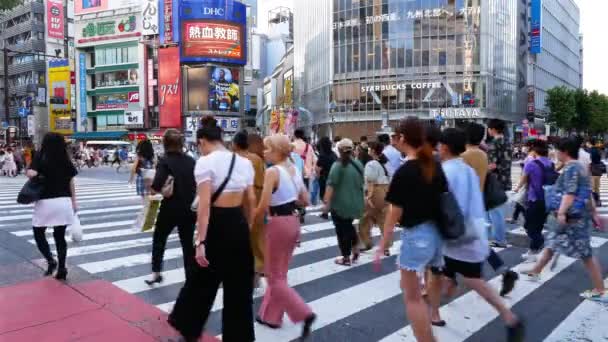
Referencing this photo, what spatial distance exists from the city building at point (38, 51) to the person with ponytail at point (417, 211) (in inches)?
2771

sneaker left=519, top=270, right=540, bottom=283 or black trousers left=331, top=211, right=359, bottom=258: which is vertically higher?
black trousers left=331, top=211, right=359, bottom=258

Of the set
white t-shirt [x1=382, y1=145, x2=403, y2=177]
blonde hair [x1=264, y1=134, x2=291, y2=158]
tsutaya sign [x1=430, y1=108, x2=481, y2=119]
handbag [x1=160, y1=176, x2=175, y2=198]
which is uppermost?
tsutaya sign [x1=430, y1=108, x2=481, y2=119]

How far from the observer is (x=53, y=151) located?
5.78m

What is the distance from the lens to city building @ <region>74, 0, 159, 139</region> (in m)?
66.5

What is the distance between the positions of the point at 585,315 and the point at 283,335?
9.60 feet

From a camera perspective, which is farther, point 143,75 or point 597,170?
point 143,75

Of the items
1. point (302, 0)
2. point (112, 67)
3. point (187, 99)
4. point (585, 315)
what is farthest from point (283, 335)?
point (112, 67)

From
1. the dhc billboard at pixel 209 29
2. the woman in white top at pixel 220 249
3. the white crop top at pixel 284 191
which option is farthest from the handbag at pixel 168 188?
the dhc billboard at pixel 209 29

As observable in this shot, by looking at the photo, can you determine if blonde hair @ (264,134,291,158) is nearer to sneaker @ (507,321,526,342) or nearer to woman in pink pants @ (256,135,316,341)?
woman in pink pants @ (256,135,316,341)

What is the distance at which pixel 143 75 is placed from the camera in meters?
66.5

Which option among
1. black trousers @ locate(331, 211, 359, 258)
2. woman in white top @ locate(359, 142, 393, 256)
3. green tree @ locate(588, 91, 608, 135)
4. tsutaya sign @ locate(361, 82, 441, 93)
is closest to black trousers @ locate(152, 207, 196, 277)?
black trousers @ locate(331, 211, 359, 258)

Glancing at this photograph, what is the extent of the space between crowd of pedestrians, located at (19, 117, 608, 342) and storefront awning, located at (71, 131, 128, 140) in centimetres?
6581

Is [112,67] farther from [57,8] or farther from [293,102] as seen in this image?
[293,102]

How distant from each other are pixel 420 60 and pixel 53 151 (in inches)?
1962
